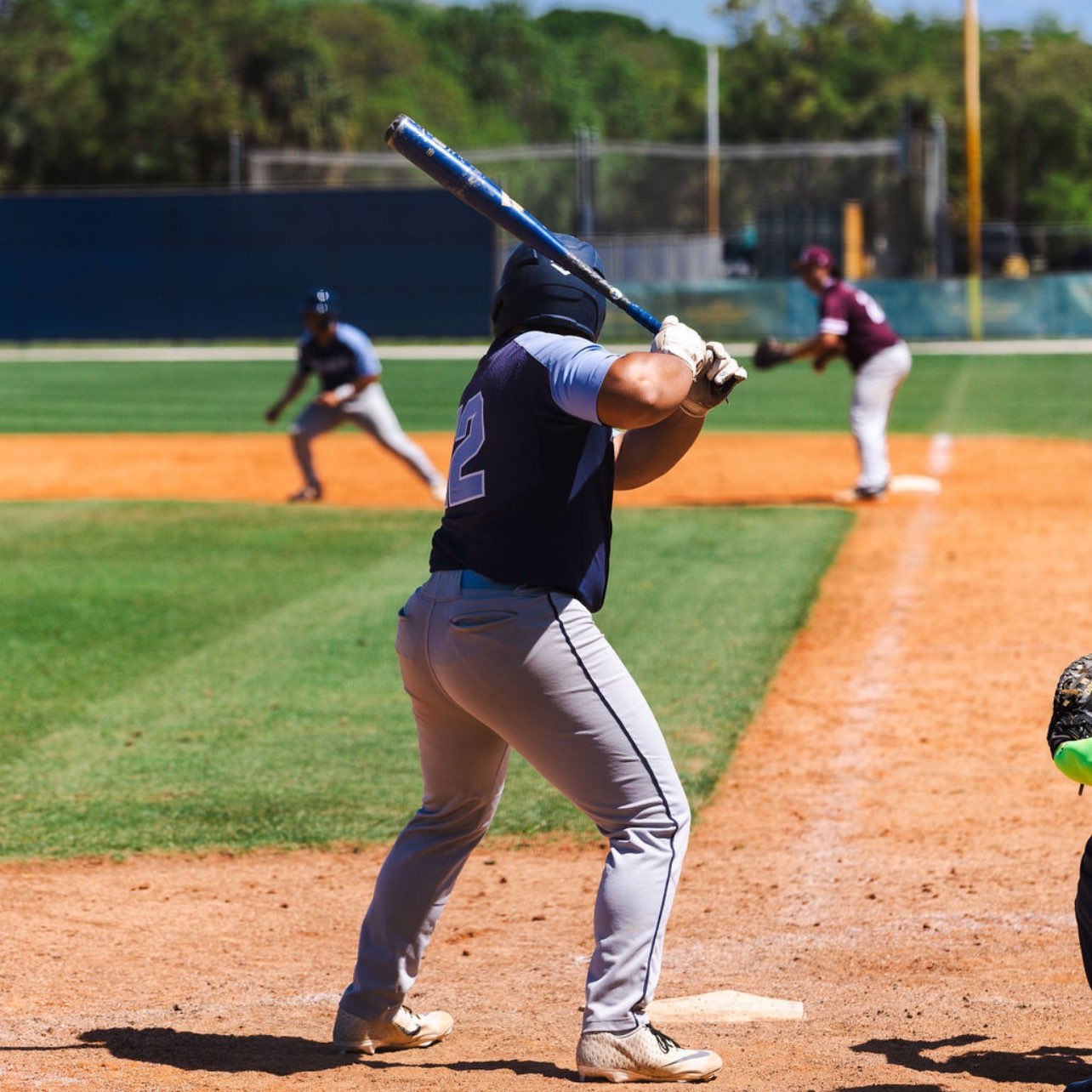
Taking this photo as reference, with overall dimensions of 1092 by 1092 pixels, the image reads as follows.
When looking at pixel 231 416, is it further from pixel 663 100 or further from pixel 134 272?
pixel 663 100

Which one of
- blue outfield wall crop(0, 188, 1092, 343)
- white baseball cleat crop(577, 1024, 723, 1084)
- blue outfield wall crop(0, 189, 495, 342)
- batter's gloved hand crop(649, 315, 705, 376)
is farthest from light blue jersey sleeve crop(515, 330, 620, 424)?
blue outfield wall crop(0, 189, 495, 342)

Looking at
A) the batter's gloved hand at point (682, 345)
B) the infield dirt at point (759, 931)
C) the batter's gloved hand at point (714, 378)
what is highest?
the batter's gloved hand at point (682, 345)

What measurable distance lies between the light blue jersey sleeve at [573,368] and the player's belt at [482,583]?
437 mm

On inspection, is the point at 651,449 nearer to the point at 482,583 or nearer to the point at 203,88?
the point at 482,583

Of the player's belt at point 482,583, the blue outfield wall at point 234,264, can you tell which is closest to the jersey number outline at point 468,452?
the player's belt at point 482,583

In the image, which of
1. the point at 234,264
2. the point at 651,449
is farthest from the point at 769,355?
the point at 234,264

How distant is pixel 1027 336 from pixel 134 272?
18.7 meters

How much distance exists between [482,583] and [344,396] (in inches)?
409

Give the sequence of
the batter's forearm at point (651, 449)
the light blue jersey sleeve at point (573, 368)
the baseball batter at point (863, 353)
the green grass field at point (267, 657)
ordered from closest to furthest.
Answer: the light blue jersey sleeve at point (573, 368) → the batter's forearm at point (651, 449) → the green grass field at point (267, 657) → the baseball batter at point (863, 353)

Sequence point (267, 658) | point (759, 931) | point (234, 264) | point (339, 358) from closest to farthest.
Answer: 1. point (759, 931)
2. point (267, 658)
3. point (339, 358)
4. point (234, 264)

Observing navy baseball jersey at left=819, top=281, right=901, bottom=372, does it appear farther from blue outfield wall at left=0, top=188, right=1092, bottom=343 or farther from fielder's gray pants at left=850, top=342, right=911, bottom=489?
blue outfield wall at left=0, top=188, right=1092, bottom=343

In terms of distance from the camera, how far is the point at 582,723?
3842 millimetres

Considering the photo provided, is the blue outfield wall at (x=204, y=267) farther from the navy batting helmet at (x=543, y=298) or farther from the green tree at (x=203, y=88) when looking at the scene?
the navy batting helmet at (x=543, y=298)

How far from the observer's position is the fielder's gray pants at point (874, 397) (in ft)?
44.9
